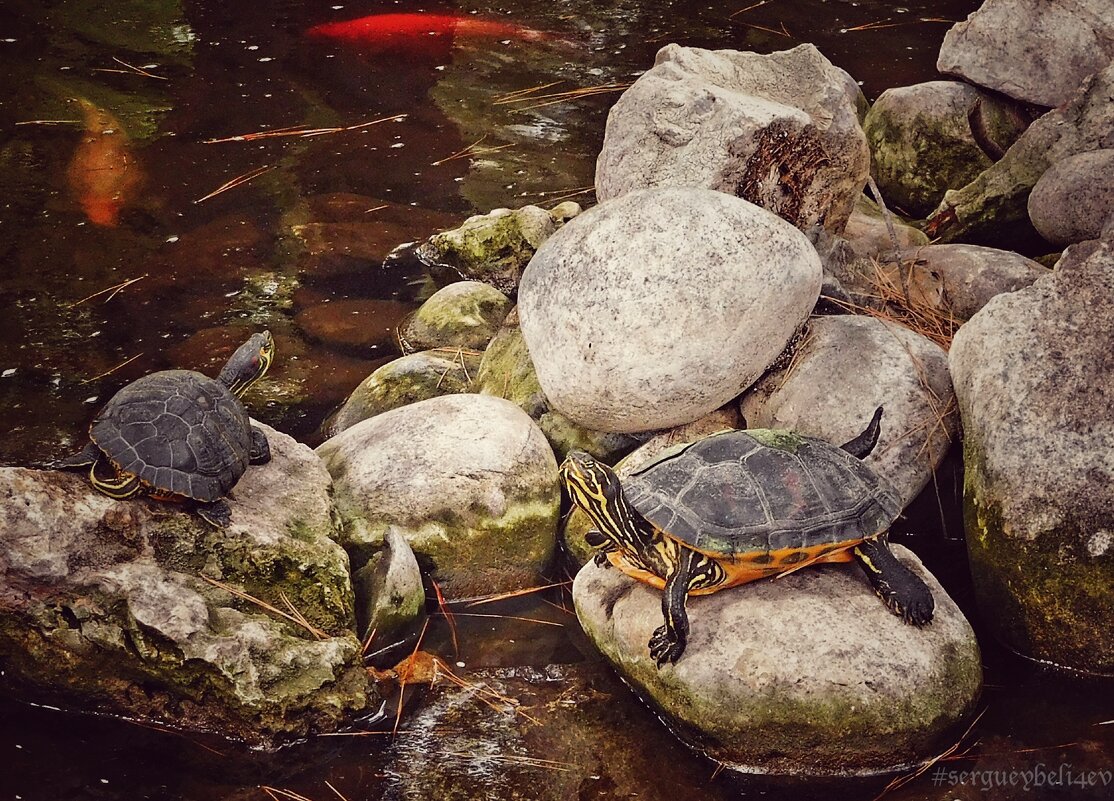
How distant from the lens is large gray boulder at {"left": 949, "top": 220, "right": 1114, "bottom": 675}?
169 inches

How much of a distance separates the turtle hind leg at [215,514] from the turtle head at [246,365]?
92 cm

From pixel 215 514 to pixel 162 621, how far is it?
1.70 ft

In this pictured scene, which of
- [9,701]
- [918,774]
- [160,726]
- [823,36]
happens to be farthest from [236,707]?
[823,36]

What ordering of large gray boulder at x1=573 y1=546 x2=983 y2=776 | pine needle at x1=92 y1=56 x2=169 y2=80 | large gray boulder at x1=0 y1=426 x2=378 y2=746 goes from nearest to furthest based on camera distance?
large gray boulder at x1=573 y1=546 x2=983 y2=776
large gray boulder at x1=0 y1=426 x2=378 y2=746
pine needle at x1=92 y1=56 x2=169 y2=80

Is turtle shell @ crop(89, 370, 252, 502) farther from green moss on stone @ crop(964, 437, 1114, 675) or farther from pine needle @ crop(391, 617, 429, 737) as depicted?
green moss on stone @ crop(964, 437, 1114, 675)

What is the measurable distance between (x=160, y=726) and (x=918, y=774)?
8.90 ft

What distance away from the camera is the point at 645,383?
16.1 feet

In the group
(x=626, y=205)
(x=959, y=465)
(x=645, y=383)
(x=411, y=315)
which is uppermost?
(x=626, y=205)

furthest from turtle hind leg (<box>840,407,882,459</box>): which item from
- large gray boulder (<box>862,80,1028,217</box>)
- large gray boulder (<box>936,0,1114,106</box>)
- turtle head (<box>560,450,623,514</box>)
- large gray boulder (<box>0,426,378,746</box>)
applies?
large gray boulder (<box>936,0,1114,106</box>)

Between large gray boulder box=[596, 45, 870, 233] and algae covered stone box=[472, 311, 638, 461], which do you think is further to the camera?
large gray boulder box=[596, 45, 870, 233]

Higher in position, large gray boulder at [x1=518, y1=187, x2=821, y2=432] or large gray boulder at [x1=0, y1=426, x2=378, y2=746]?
large gray boulder at [x1=518, y1=187, x2=821, y2=432]

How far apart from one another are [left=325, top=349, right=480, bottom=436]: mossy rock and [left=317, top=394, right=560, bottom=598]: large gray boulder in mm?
770

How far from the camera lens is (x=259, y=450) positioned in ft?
15.7

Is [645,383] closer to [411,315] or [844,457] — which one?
[844,457]
